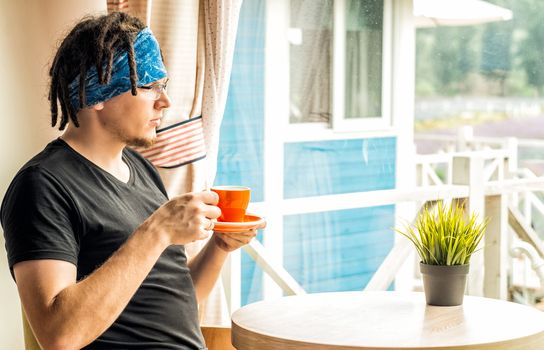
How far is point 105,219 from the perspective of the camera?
1782 millimetres

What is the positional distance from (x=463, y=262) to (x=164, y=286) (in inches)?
26.1

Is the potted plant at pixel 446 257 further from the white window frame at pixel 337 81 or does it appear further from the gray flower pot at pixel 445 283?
the white window frame at pixel 337 81

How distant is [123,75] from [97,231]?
338 mm

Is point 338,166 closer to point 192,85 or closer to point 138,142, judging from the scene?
point 192,85

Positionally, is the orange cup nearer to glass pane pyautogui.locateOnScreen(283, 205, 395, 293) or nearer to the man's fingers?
the man's fingers

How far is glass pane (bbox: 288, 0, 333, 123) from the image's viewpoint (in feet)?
14.8

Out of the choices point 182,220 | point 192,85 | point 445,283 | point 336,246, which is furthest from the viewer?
point 336,246

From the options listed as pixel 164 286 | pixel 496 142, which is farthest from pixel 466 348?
pixel 496 142

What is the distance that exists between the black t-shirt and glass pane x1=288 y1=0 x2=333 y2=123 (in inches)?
101

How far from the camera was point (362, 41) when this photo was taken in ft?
16.0

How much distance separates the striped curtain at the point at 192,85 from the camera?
288 centimetres

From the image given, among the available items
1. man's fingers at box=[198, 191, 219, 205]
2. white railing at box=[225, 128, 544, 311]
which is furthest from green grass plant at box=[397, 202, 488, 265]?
white railing at box=[225, 128, 544, 311]

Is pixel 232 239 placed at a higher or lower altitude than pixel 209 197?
lower

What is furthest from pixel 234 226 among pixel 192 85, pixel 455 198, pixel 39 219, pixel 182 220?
pixel 455 198
